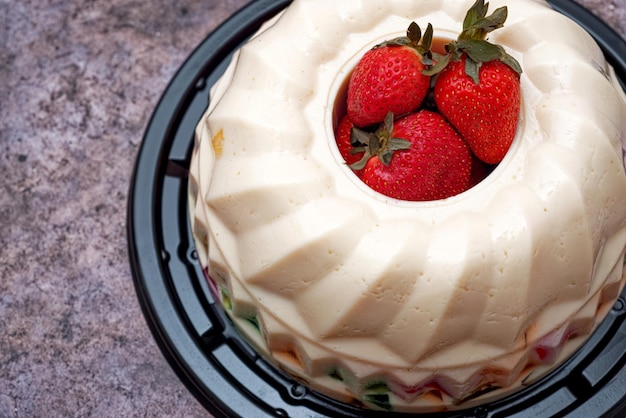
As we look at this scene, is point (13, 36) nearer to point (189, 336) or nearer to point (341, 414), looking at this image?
point (189, 336)

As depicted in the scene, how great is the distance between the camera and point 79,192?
3.36 feet

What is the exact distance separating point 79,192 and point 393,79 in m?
0.54

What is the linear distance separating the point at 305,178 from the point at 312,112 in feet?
0.23

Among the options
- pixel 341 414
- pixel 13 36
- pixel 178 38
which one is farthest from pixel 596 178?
pixel 13 36

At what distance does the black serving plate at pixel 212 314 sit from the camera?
2.64ft

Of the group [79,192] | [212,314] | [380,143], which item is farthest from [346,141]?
[79,192]

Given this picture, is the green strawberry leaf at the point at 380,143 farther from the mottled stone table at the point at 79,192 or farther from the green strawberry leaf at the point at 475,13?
the mottled stone table at the point at 79,192

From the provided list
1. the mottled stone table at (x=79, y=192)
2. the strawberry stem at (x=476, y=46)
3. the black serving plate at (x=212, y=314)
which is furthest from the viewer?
the mottled stone table at (x=79, y=192)

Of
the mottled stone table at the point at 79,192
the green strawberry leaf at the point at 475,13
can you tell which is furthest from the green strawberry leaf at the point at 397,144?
the mottled stone table at the point at 79,192

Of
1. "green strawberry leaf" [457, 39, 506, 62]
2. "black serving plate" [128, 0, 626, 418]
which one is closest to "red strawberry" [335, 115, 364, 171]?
"green strawberry leaf" [457, 39, 506, 62]

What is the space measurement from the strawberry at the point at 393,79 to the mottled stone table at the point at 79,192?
0.44 metres

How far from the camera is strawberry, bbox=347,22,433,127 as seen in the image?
65 centimetres

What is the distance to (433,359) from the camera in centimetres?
68

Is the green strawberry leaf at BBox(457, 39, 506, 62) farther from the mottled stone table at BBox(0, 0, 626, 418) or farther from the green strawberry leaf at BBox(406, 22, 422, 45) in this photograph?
the mottled stone table at BBox(0, 0, 626, 418)
